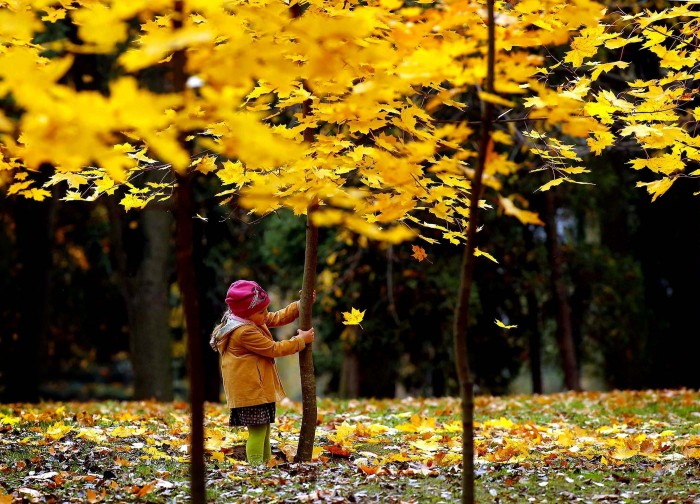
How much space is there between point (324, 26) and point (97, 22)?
0.75 metres

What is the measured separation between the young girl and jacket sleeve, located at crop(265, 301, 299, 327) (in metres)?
0.17

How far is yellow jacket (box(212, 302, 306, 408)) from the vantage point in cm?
529

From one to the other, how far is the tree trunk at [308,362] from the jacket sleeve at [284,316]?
30cm

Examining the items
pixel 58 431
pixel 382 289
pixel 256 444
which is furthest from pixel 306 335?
pixel 382 289

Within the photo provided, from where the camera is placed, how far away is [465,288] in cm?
325

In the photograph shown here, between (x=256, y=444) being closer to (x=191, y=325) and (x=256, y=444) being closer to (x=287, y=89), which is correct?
(x=191, y=325)

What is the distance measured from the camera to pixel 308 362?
528 centimetres

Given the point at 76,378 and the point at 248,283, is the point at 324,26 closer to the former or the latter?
the point at 248,283

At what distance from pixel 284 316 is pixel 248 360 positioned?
16.5 inches

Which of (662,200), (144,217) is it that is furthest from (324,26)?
(662,200)

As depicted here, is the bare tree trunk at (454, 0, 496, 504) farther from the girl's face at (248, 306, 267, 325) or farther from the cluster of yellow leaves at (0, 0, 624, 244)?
the girl's face at (248, 306, 267, 325)

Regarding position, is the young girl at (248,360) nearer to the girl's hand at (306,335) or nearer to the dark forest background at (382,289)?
the girl's hand at (306,335)

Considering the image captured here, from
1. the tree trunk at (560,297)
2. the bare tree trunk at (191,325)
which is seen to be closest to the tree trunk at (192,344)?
the bare tree trunk at (191,325)

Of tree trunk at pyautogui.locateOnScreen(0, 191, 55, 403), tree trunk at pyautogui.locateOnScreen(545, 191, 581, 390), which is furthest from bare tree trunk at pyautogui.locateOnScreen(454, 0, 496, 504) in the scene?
tree trunk at pyautogui.locateOnScreen(0, 191, 55, 403)
